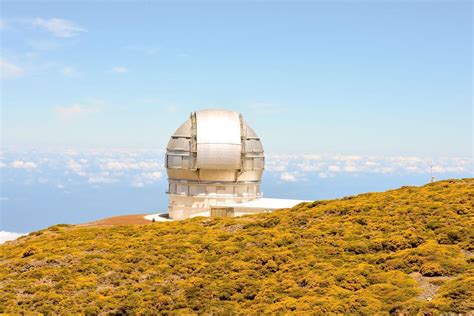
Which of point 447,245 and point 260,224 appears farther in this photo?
point 260,224

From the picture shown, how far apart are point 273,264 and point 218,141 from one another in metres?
30.3

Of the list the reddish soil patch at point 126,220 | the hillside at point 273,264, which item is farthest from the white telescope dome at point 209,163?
the hillside at point 273,264

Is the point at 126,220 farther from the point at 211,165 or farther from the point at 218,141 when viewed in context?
the point at 218,141

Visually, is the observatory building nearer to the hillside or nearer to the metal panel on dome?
the metal panel on dome

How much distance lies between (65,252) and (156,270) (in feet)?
20.4

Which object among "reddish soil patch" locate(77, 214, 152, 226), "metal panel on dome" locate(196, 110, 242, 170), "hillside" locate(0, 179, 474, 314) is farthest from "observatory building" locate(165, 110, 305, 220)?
"hillside" locate(0, 179, 474, 314)

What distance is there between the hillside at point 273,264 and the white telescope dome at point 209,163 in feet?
65.0

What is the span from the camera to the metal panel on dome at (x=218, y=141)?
53406mm

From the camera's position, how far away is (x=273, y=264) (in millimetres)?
24422

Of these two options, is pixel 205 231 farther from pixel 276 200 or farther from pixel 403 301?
pixel 276 200

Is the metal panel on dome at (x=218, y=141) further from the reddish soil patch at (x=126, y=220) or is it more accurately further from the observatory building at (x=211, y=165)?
the reddish soil patch at (x=126, y=220)

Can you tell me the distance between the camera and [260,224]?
104ft

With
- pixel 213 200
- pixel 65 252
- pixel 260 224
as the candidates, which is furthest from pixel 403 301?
pixel 213 200

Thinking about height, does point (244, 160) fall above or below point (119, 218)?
above
